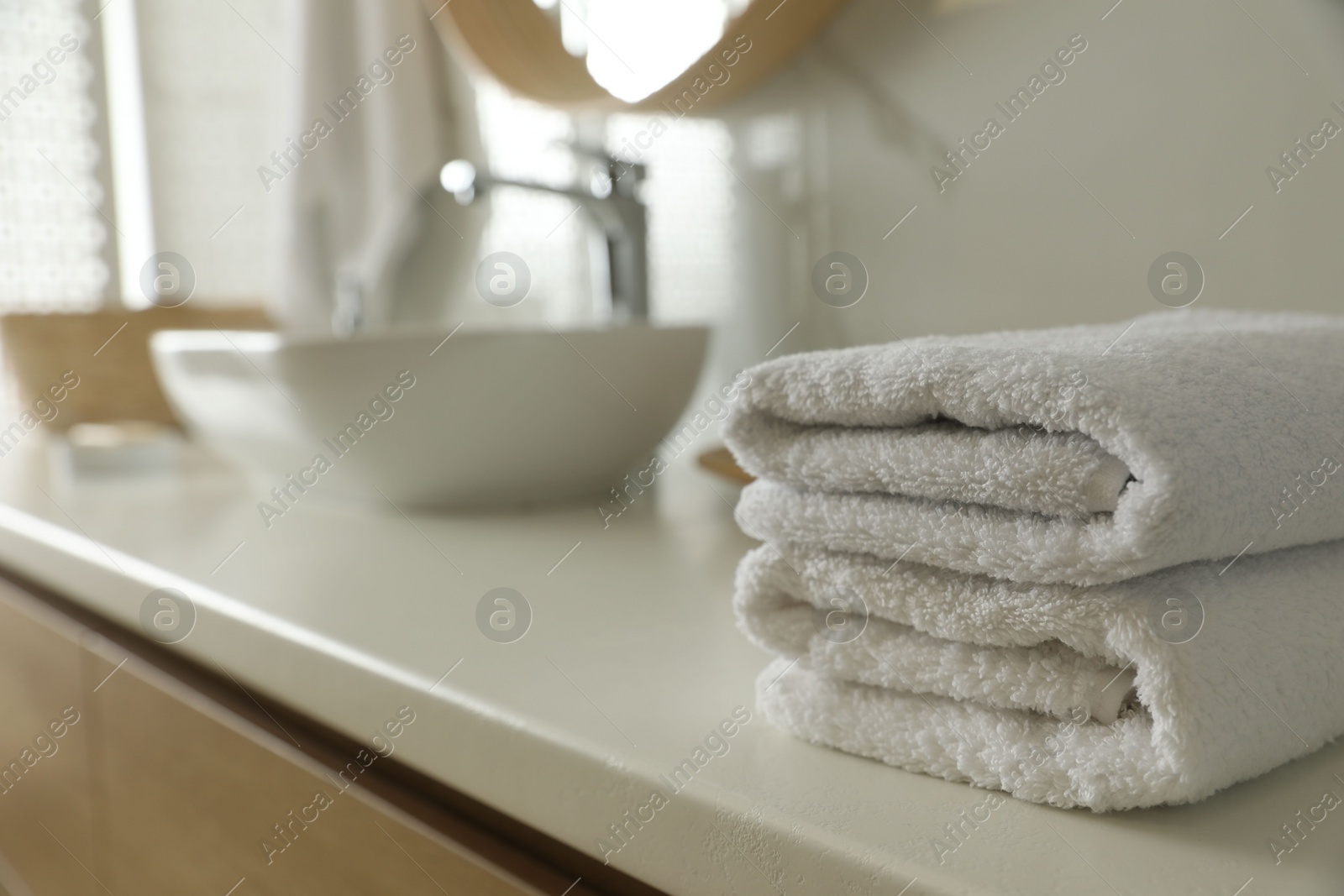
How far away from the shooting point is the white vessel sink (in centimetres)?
77

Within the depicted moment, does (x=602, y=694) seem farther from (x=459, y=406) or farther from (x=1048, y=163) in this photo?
(x=1048, y=163)

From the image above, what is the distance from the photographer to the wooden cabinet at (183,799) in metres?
0.43

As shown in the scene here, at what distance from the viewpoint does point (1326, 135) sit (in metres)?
0.62

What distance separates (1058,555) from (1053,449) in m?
0.03

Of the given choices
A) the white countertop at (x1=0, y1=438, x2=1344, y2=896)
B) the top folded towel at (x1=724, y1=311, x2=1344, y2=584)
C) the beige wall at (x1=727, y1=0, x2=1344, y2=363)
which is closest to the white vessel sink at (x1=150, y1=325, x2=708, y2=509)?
the white countertop at (x1=0, y1=438, x2=1344, y2=896)

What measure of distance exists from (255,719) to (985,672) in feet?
1.26

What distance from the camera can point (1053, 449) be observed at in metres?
0.29

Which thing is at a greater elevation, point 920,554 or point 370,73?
point 370,73

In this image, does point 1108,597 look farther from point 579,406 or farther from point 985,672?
point 579,406

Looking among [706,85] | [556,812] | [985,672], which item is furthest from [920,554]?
[706,85]

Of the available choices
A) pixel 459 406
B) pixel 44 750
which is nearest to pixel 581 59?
pixel 459 406

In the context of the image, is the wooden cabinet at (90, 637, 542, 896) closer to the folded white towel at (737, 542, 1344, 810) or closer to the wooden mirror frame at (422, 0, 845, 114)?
the folded white towel at (737, 542, 1344, 810)

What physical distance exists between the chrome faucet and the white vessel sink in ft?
0.68

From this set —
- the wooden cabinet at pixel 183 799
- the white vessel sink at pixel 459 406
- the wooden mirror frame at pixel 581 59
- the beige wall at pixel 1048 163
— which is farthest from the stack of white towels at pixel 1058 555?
the wooden mirror frame at pixel 581 59
